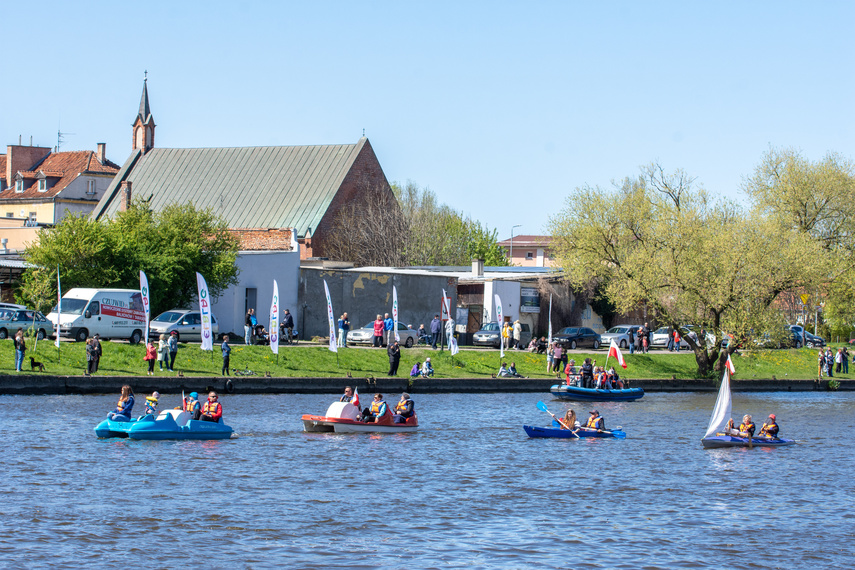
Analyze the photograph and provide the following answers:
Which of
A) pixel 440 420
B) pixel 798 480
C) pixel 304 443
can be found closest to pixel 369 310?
pixel 440 420

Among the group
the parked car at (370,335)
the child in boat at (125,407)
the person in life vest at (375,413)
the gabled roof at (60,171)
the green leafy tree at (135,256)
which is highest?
the gabled roof at (60,171)

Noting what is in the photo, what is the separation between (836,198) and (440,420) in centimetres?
4138

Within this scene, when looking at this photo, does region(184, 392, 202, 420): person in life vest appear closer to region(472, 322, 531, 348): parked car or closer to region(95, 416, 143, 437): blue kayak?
region(95, 416, 143, 437): blue kayak

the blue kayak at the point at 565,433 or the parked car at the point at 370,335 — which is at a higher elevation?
the parked car at the point at 370,335

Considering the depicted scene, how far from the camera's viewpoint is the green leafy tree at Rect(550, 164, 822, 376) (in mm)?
52094

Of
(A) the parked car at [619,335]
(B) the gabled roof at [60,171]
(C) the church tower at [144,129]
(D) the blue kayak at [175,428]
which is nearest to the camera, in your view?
(D) the blue kayak at [175,428]

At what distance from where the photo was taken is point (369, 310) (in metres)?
60.7

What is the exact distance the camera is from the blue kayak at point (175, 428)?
28828 mm

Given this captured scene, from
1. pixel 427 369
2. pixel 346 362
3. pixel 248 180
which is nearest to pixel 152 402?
pixel 346 362

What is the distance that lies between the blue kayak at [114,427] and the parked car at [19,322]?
56.1 feet

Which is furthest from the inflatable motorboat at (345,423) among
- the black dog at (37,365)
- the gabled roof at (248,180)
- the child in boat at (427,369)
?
the gabled roof at (248,180)

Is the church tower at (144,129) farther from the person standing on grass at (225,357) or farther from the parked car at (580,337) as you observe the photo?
the person standing on grass at (225,357)

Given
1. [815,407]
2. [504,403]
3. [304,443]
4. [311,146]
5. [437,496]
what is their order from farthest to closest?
1. [311,146]
2. [815,407]
3. [504,403]
4. [304,443]
5. [437,496]

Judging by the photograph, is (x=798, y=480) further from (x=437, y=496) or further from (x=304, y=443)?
(x=304, y=443)
